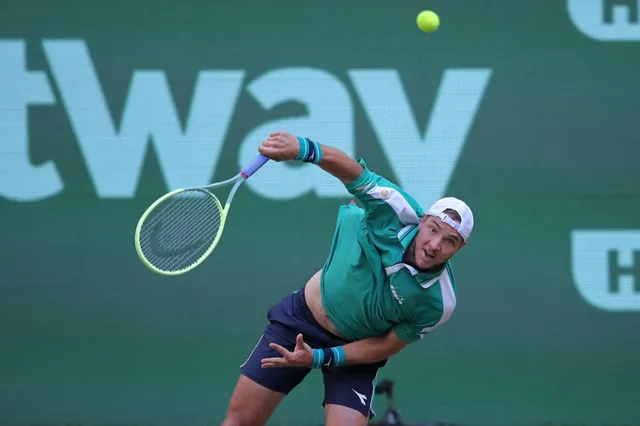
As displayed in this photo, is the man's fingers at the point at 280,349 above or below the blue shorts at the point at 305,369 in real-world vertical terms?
above

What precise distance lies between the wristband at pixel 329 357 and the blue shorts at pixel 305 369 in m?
0.14

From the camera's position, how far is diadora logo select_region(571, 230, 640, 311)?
17.8 feet

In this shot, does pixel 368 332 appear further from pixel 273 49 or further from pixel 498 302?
pixel 273 49

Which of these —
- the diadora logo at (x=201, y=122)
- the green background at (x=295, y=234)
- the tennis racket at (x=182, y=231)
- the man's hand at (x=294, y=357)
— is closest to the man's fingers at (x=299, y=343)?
the man's hand at (x=294, y=357)

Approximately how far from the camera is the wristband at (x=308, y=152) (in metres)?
3.59

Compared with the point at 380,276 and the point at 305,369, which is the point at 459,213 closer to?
the point at 380,276

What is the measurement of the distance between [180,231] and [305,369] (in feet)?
2.60

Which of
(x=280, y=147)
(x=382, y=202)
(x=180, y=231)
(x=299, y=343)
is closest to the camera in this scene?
(x=280, y=147)

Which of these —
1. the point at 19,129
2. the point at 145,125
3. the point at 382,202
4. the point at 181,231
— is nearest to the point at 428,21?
the point at 382,202

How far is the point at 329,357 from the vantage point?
4008 mm

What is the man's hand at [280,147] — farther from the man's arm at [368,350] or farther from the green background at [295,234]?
the green background at [295,234]

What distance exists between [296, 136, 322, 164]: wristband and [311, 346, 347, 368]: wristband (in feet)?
2.73

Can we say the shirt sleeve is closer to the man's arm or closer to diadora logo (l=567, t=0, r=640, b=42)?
the man's arm

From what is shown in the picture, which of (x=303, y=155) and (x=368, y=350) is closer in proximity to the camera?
(x=303, y=155)
